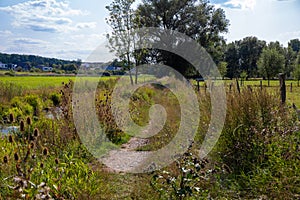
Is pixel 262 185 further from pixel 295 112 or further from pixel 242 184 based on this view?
pixel 295 112

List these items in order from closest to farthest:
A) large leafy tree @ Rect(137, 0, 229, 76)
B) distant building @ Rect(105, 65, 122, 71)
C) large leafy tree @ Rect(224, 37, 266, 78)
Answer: distant building @ Rect(105, 65, 122, 71), large leafy tree @ Rect(137, 0, 229, 76), large leafy tree @ Rect(224, 37, 266, 78)

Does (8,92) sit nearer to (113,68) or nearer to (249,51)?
(113,68)

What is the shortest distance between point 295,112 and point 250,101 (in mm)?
906

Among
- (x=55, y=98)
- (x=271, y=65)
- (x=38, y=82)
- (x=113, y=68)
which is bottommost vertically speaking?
(x=55, y=98)

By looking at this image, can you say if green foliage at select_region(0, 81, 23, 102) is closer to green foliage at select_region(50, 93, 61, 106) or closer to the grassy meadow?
green foliage at select_region(50, 93, 61, 106)

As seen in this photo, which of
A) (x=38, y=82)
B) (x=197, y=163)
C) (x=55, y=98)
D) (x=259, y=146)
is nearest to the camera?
(x=197, y=163)

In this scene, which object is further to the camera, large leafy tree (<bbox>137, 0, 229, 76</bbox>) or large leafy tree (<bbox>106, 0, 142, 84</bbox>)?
large leafy tree (<bbox>137, 0, 229, 76</bbox>)

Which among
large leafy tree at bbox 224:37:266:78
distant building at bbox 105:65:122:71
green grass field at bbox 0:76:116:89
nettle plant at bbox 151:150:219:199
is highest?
large leafy tree at bbox 224:37:266:78

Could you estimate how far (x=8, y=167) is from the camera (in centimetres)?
296

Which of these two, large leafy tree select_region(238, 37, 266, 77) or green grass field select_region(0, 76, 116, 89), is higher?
large leafy tree select_region(238, 37, 266, 77)

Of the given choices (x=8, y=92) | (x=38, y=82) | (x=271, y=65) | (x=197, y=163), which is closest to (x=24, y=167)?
(x=197, y=163)

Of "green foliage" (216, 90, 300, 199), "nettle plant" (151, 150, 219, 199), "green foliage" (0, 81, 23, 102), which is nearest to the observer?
"nettle plant" (151, 150, 219, 199)

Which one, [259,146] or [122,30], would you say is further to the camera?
[122,30]

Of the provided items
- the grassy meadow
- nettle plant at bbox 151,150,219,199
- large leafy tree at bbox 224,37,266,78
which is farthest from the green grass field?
large leafy tree at bbox 224,37,266,78
